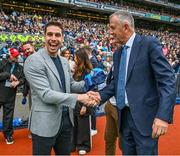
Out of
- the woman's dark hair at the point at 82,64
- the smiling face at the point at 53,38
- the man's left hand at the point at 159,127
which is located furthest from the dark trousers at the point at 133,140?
the woman's dark hair at the point at 82,64

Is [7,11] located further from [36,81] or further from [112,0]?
[36,81]

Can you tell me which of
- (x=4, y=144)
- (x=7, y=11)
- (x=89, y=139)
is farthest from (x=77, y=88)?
(x=7, y=11)

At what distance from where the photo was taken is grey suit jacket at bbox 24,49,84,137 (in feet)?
9.44

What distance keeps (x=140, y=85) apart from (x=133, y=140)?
18.9 inches

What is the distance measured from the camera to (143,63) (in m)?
2.74

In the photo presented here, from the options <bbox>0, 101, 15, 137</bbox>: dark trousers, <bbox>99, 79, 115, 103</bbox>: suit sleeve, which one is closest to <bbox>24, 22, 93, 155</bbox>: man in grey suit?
<bbox>99, 79, 115, 103</bbox>: suit sleeve

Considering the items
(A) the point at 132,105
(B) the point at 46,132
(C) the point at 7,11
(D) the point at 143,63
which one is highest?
(C) the point at 7,11

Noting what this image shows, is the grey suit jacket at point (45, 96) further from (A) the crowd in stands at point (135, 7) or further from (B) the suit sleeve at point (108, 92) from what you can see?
(A) the crowd in stands at point (135, 7)

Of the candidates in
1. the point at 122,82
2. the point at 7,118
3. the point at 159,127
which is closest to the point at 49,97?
the point at 122,82

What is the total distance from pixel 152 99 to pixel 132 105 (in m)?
0.17

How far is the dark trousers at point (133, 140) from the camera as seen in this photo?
9.03 feet

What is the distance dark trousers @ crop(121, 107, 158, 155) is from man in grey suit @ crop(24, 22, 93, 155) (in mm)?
395

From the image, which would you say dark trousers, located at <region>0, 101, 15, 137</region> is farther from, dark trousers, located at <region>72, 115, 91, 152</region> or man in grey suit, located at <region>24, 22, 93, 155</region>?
man in grey suit, located at <region>24, 22, 93, 155</region>

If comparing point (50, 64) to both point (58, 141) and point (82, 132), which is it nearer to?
point (58, 141)
